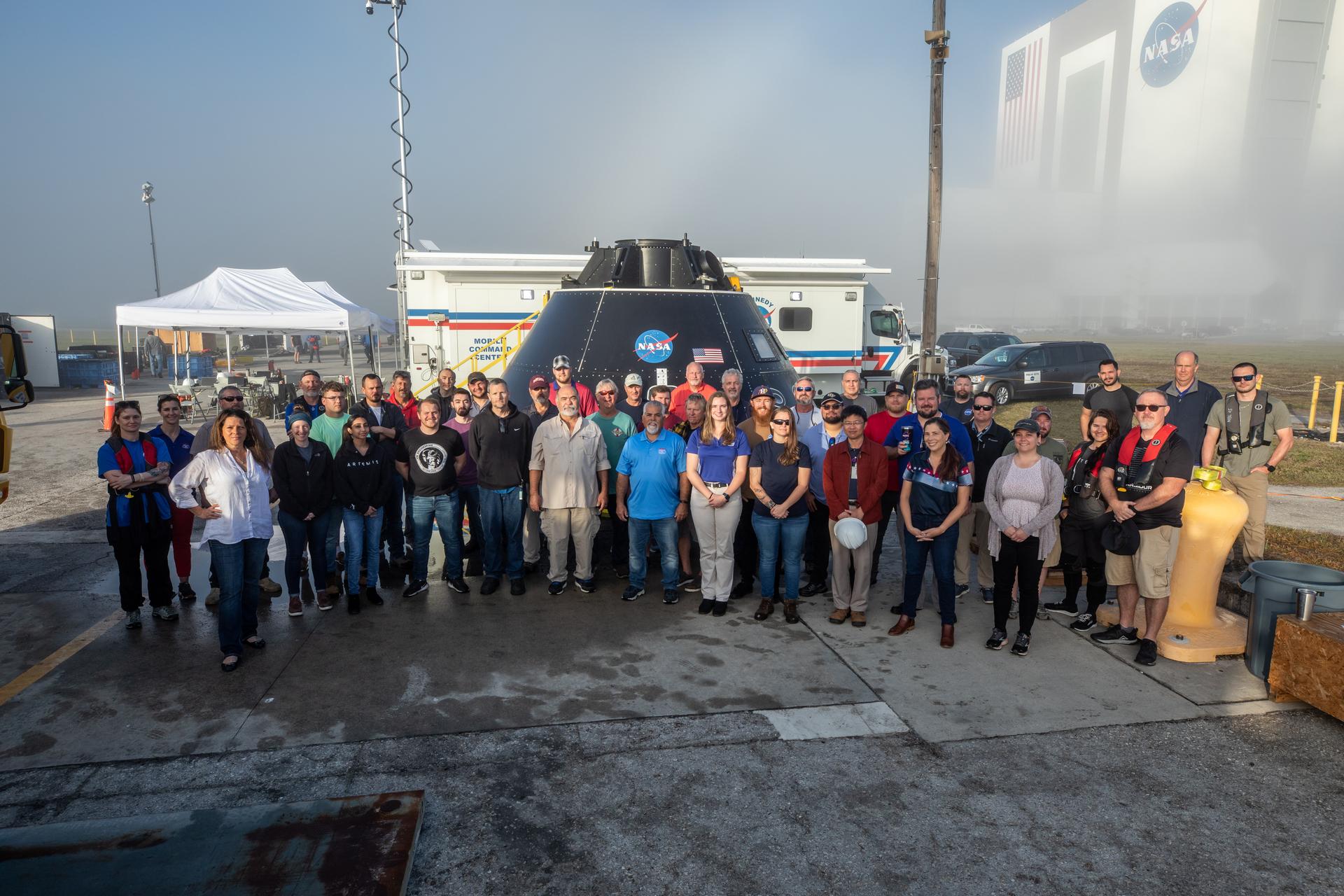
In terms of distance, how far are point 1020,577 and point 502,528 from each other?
401cm

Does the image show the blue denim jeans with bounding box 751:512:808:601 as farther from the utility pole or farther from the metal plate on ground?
the utility pole

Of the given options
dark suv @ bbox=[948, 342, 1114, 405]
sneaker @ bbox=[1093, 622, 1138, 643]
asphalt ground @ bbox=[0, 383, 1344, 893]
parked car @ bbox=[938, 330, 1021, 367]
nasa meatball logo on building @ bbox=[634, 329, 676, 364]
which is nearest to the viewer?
asphalt ground @ bbox=[0, 383, 1344, 893]

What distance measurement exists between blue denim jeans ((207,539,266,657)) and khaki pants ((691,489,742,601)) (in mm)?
3100

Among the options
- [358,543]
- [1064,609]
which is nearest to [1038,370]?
[1064,609]

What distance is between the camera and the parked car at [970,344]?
1054 inches

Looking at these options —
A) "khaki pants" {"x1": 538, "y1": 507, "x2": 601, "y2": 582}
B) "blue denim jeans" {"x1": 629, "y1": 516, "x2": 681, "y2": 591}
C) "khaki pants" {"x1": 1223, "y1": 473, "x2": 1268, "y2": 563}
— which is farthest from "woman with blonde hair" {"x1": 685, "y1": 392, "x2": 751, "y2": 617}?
"khaki pants" {"x1": 1223, "y1": 473, "x2": 1268, "y2": 563}

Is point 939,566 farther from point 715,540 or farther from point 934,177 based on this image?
point 934,177

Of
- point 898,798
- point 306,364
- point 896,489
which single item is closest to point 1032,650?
point 896,489

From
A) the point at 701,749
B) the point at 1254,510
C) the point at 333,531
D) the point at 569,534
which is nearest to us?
the point at 701,749

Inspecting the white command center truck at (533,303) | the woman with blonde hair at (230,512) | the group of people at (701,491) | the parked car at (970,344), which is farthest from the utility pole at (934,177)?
the parked car at (970,344)

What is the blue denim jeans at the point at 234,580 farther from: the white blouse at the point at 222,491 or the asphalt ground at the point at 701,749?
the asphalt ground at the point at 701,749

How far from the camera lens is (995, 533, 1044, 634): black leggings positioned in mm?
5219

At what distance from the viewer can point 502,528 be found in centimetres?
668

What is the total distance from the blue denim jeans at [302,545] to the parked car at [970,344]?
2350 centimetres
